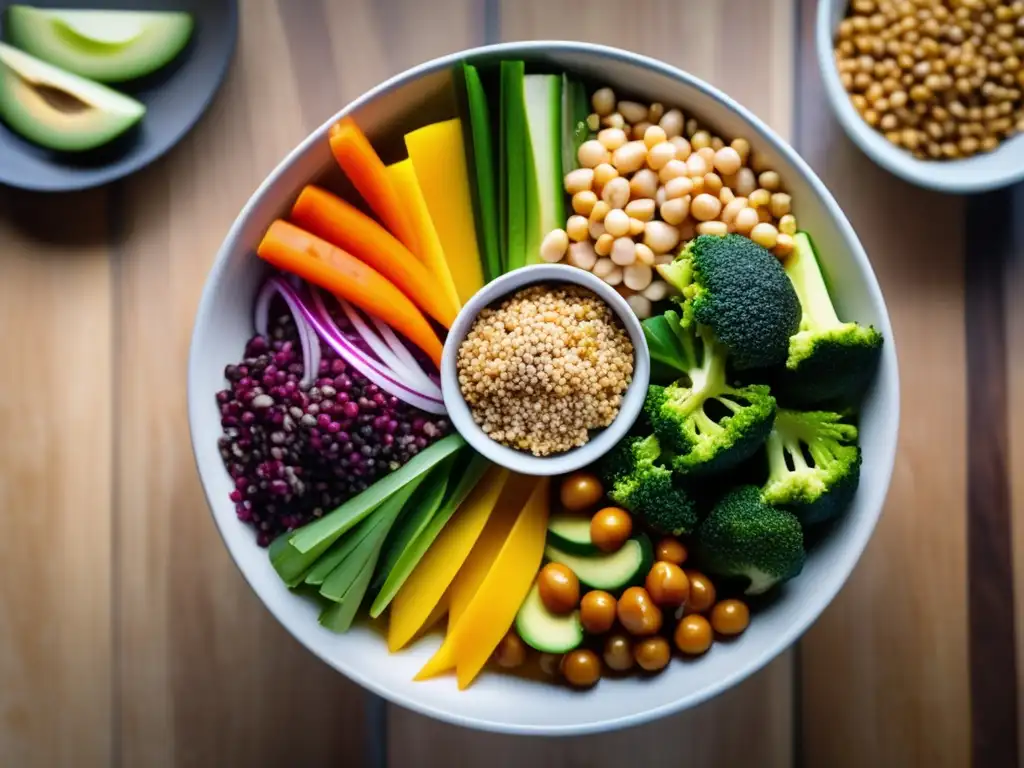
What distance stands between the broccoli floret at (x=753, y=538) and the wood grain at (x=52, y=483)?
106cm

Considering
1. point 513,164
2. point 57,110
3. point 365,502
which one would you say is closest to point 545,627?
point 365,502

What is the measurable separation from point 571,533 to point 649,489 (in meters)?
0.15

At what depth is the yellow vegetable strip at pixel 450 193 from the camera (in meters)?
1.39

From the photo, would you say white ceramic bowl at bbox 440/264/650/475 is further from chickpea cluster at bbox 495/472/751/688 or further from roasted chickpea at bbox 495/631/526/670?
roasted chickpea at bbox 495/631/526/670

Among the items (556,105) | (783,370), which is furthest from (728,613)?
Result: (556,105)

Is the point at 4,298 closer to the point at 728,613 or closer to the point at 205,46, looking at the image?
the point at 205,46

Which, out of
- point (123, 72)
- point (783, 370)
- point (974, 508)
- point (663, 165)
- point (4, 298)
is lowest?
point (974, 508)

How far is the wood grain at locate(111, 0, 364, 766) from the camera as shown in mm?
1571

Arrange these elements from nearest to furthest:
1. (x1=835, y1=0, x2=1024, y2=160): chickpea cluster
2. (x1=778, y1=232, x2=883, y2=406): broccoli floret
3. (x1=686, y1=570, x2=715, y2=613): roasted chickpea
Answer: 1. (x1=778, y1=232, x2=883, y2=406): broccoli floret
2. (x1=686, y1=570, x2=715, y2=613): roasted chickpea
3. (x1=835, y1=0, x2=1024, y2=160): chickpea cluster

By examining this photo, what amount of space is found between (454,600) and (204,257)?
2.42 feet

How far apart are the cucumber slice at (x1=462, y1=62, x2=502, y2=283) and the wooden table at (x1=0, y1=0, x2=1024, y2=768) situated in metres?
0.26

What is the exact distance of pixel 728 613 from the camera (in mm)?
1377

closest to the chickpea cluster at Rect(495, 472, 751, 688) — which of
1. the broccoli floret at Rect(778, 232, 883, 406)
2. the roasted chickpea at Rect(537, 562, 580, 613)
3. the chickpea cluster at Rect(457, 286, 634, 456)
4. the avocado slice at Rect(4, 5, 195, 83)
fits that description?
the roasted chickpea at Rect(537, 562, 580, 613)

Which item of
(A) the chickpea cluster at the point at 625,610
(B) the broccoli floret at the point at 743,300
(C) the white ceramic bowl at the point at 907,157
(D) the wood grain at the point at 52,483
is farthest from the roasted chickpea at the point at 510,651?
(C) the white ceramic bowl at the point at 907,157
